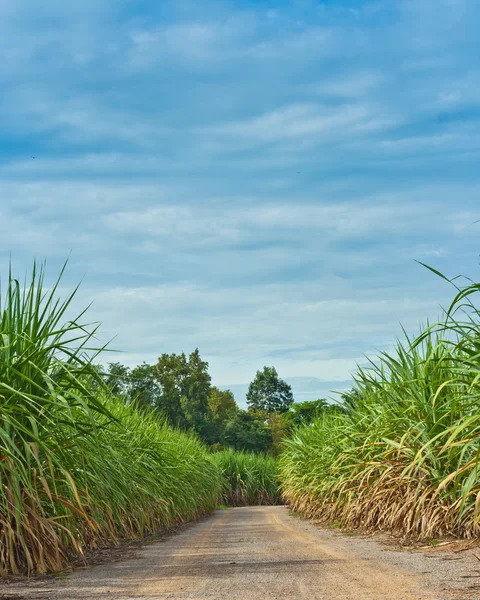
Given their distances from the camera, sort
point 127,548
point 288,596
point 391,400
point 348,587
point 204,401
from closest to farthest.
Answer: point 288,596
point 348,587
point 127,548
point 391,400
point 204,401

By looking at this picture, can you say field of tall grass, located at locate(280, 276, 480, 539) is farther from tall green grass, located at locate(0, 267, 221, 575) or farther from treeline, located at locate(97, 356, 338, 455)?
treeline, located at locate(97, 356, 338, 455)

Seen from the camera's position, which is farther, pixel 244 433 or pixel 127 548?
pixel 244 433

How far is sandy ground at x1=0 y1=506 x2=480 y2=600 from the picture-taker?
3.67m

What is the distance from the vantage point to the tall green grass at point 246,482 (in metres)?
28.2

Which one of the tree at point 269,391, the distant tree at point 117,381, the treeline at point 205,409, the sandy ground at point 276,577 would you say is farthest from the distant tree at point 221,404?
the sandy ground at point 276,577

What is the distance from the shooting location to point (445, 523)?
6.19 meters

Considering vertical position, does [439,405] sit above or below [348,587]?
above

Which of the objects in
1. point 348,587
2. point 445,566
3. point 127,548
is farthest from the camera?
point 127,548

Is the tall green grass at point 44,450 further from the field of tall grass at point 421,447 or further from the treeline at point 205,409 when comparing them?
the treeline at point 205,409

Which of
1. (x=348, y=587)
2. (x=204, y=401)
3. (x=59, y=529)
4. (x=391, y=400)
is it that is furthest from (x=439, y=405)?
(x=204, y=401)

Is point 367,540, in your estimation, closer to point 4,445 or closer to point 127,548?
point 127,548

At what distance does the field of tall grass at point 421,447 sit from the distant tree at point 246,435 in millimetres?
37802

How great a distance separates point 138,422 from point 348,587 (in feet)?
21.1

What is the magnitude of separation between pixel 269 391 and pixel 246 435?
1395 inches
